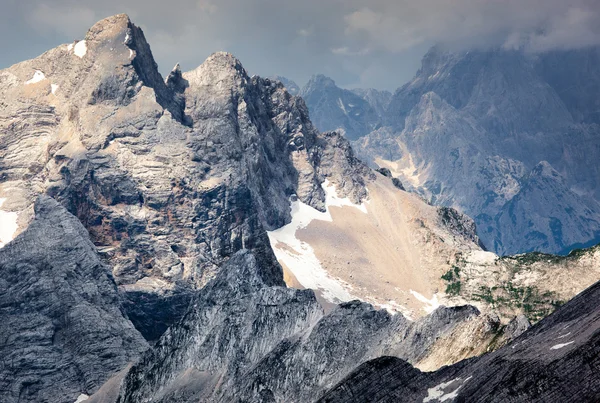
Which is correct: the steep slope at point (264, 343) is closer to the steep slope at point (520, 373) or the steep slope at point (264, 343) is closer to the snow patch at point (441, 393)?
the steep slope at point (520, 373)

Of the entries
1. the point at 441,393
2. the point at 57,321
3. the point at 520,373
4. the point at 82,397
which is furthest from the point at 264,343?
the point at 57,321

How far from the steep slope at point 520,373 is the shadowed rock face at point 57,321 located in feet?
322

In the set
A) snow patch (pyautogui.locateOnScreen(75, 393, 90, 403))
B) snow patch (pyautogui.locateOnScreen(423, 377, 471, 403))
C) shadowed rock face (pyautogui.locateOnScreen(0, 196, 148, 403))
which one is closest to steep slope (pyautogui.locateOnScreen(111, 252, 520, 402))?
snow patch (pyautogui.locateOnScreen(75, 393, 90, 403))

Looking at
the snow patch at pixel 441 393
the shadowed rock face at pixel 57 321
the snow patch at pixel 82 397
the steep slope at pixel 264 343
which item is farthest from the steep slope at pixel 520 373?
the shadowed rock face at pixel 57 321

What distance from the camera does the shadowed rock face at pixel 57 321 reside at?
133125mm

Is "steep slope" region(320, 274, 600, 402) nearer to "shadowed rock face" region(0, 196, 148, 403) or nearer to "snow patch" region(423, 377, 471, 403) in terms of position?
"snow patch" region(423, 377, 471, 403)

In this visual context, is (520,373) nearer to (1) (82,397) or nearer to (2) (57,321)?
(1) (82,397)

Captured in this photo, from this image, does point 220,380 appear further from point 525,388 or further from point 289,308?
point 525,388

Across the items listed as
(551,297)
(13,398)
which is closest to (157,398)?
(13,398)

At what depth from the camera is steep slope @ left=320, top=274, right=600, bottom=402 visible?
34.5 m

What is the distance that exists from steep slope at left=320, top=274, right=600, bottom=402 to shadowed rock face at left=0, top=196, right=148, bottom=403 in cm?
9815

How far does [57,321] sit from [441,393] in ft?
383

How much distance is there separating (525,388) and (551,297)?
152 metres

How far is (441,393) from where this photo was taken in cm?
4312
